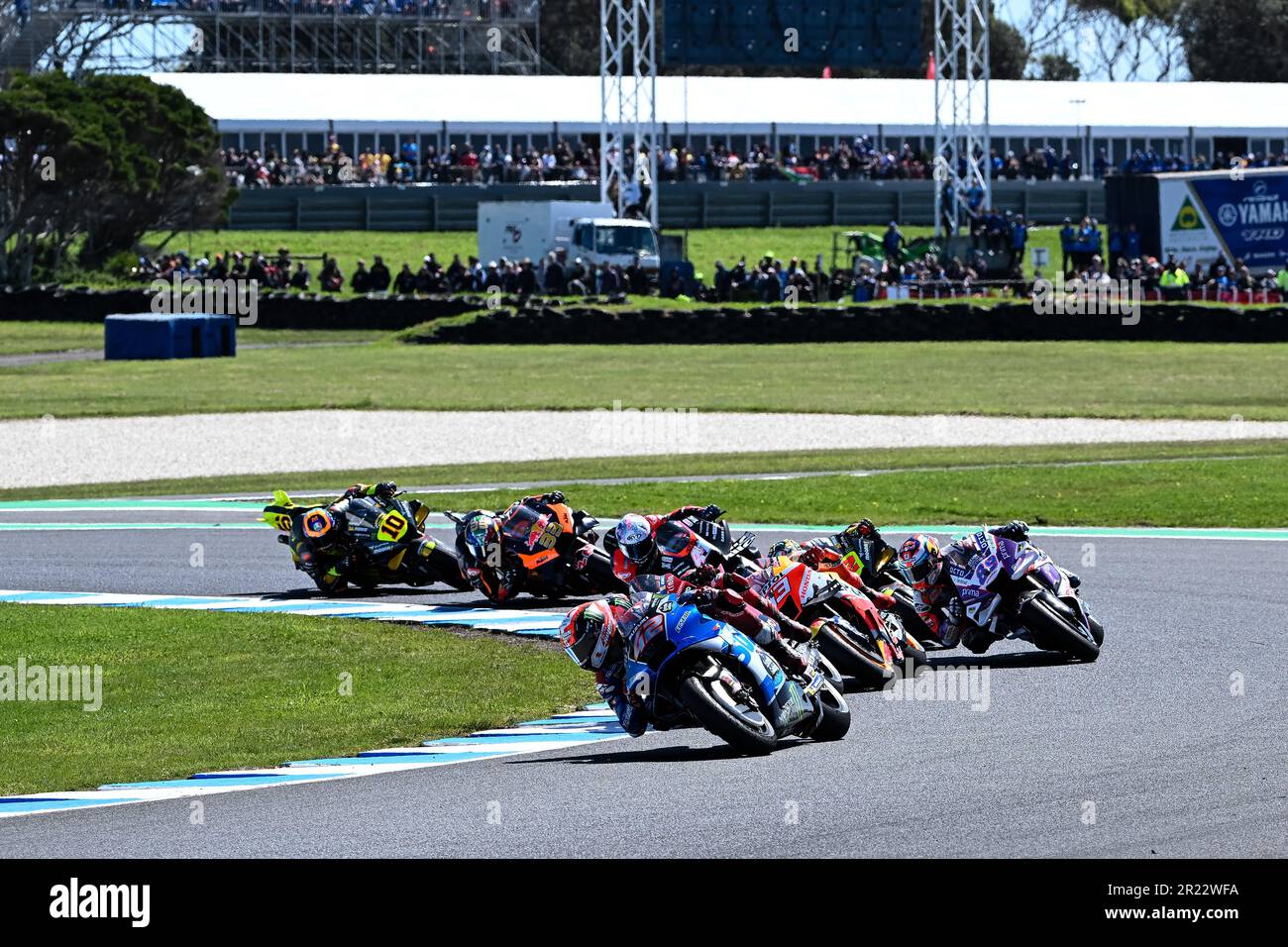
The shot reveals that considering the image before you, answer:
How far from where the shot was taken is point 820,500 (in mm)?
19641

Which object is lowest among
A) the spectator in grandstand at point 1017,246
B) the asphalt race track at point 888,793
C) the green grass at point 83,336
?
the asphalt race track at point 888,793

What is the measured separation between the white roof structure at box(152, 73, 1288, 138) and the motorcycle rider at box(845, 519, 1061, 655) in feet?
193

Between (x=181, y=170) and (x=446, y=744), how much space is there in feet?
164

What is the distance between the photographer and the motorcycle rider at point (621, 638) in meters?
9.41

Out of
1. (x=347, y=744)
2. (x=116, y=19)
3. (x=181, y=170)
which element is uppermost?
(x=116, y=19)

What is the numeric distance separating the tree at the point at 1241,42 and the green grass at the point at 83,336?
70924 millimetres

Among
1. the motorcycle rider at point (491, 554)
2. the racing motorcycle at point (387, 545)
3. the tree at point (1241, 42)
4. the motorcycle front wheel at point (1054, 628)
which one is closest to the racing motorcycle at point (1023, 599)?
the motorcycle front wheel at point (1054, 628)

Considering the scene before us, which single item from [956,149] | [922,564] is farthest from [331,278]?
[922,564]

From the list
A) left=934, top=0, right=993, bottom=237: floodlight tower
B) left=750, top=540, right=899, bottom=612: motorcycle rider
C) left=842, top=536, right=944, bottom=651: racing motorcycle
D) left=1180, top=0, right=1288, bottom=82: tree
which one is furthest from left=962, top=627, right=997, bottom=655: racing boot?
left=1180, top=0, right=1288, bottom=82: tree

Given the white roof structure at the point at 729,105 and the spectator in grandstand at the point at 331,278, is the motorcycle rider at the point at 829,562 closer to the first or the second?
the spectator in grandstand at the point at 331,278
